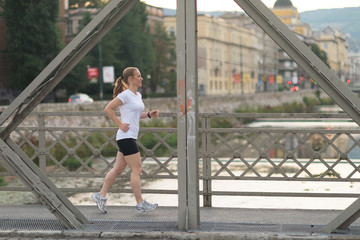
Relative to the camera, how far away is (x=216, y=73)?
122 m

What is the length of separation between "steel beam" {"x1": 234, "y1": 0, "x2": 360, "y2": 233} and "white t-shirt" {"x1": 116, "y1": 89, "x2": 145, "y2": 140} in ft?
5.22

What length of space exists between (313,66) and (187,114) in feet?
4.05

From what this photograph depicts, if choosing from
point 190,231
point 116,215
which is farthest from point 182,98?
point 116,215

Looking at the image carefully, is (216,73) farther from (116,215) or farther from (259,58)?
(116,215)

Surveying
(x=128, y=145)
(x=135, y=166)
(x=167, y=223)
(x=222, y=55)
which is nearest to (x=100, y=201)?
(x=135, y=166)

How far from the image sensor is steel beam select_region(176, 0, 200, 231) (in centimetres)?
676

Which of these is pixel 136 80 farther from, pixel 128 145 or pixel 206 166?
pixel 206 166

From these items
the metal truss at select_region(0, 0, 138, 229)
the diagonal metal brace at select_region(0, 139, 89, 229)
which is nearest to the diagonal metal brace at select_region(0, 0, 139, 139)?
the metal truss at select_region(0, 0, 138, 229)

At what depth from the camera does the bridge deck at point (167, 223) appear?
6676mm

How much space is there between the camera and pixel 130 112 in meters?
7.55

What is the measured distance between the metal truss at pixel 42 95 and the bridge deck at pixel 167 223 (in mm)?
254

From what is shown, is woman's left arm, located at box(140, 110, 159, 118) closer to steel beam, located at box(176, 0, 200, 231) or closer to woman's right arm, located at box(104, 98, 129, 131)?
woman's right arm, located at box(104, 98, 129, 131)

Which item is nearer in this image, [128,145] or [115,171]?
[128,145]

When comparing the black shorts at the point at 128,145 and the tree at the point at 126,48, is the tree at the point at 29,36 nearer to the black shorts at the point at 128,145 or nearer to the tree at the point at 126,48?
the tree at the point at 126,48
